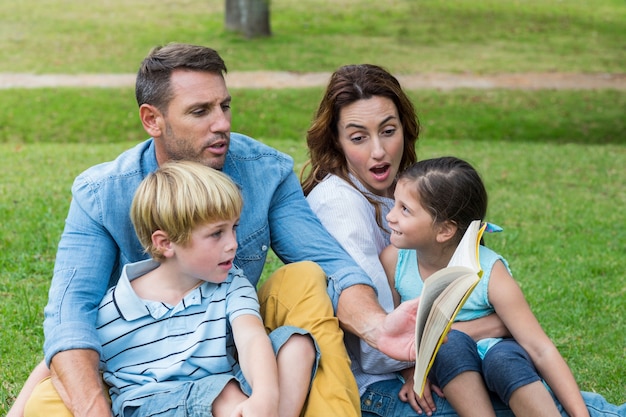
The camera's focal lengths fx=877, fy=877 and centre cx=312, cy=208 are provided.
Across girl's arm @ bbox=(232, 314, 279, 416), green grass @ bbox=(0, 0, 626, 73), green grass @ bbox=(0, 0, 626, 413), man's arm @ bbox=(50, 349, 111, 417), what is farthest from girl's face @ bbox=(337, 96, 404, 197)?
green grass @ bbox=(0, 0, 626, 73)

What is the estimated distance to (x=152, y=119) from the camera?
A: 350 centimetres

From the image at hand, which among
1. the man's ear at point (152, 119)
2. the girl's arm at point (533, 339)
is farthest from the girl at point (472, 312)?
the man's ear at point (152, 119)

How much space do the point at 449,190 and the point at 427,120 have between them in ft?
35.1

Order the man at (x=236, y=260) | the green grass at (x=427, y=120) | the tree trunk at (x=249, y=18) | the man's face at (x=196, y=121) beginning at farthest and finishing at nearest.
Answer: the tree trunk at (x=249, y=18)
the green grass at (x=427, y=120)
the man's face at (x=196, y=121)
the man at (x=236, y=260)

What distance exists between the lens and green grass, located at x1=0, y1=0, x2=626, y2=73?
60.1 ft

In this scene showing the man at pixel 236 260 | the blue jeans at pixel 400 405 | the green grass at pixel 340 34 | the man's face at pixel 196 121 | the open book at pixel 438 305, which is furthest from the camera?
the green grass at pixel 340 34

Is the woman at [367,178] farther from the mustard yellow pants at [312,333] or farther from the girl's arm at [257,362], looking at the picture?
the girl's arm at [257,362]

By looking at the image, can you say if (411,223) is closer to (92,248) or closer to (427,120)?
(92,248)

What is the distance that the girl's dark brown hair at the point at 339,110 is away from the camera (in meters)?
3.83

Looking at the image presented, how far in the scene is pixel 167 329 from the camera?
3000 mm

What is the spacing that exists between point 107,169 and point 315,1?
23860 millimetres

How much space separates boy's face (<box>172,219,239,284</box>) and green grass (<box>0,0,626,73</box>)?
1453cm

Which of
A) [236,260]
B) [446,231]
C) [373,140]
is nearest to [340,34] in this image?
[373,140]

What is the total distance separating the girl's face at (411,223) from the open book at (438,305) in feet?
1.90
